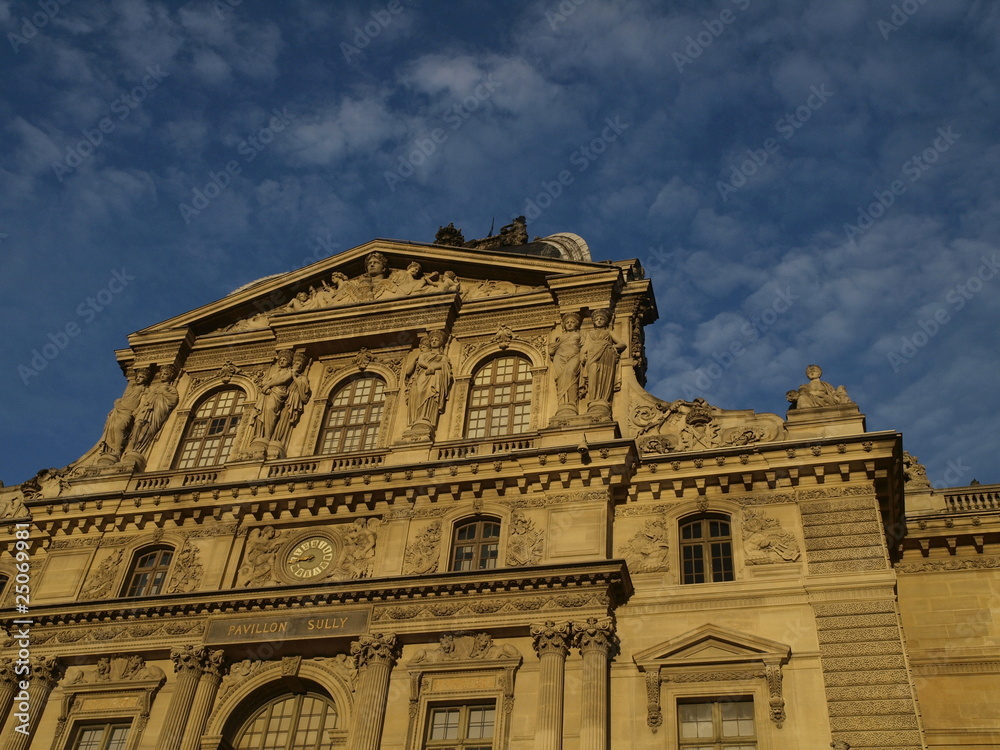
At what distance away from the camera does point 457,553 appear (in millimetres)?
27156

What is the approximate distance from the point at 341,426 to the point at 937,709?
1840 cm

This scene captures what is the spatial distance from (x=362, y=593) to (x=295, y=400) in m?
8.63

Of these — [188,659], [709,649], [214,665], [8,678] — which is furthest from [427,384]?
[8,678]

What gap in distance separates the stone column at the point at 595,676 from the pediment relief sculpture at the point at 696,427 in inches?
219

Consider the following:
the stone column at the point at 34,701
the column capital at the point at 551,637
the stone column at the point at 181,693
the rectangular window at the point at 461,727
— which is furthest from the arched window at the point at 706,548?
the stone column at the point at 34,701

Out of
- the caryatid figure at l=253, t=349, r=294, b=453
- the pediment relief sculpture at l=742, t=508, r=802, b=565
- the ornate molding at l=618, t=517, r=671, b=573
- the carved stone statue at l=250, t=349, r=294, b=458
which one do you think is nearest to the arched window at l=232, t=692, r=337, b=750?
the carved stone statue at l=250, t=349, r=294, b=458

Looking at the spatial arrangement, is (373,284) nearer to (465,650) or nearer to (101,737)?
(465,650)

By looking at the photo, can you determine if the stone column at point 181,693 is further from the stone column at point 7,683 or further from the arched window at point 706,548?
the arched window at point 706,548

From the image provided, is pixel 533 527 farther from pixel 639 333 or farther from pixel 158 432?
pixel 158 432

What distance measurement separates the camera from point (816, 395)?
2730 cm

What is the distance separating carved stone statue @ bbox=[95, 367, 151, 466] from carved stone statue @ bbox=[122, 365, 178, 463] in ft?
0.61

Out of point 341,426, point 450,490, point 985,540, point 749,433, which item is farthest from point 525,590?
point 985,540

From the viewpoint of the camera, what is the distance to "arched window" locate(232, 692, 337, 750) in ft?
83.6

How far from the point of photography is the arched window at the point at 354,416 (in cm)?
3167
